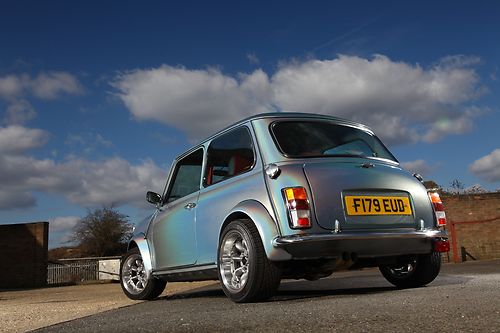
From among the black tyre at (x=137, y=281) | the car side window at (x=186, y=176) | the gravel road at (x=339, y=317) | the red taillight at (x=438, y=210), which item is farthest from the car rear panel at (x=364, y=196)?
the black tyre at (x=137, y=281)

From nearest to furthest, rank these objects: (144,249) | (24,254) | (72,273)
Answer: (144,249) < (24,254) < (72,273)

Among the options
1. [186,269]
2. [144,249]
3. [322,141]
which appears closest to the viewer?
[322,141]

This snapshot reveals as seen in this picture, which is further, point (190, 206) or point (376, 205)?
point (190, 206)

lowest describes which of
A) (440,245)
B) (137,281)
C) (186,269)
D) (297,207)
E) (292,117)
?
(137,281)

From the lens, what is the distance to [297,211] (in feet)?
13.5

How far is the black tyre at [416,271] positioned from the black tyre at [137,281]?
8.96 feet

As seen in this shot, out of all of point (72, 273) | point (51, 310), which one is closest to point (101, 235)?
point (72, 273)

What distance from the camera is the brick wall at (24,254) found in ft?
74.8

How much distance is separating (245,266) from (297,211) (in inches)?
30.3

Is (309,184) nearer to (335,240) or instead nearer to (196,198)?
(335,240)

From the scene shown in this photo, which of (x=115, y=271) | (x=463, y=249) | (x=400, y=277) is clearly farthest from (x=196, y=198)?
(x=115, y=271)

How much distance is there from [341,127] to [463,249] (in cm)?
1685

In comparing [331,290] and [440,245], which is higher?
[440,245]

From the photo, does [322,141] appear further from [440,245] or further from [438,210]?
[440,245]
